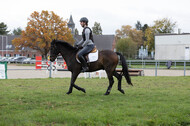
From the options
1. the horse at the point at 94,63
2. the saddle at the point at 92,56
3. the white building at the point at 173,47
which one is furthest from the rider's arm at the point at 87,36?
the white building at the point at 173,47

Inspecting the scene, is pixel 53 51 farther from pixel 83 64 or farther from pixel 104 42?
pixel 104 42

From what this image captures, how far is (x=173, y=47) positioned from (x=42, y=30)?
2742 centimetres

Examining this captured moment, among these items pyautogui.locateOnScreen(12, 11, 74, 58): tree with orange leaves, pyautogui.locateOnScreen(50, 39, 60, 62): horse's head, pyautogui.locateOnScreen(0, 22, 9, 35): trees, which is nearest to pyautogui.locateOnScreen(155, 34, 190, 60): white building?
pyautogui.locateOnScreen(12, 11, 74, 58): tree with orange leaves

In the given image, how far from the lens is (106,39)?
9100cm

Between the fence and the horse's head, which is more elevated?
the horse's head

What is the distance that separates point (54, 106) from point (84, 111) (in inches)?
40.0

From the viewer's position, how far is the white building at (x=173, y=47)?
50375 millimetres

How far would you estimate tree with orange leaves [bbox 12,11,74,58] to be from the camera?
53562 mm

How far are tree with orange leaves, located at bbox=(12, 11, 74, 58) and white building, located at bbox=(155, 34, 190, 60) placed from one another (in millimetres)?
19977

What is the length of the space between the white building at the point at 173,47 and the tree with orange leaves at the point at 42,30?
20.0 metres

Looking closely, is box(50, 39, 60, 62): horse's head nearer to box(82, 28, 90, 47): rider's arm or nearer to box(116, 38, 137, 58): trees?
box(82, 28, 90, 47): rider's arm

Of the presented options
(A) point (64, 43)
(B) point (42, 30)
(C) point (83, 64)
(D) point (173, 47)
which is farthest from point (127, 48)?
(C) point (83, 64)

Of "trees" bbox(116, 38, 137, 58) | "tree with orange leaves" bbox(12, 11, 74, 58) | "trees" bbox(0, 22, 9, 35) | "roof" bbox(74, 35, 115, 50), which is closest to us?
"tree with orange leaves" bbox(12, 11, 74, 58)

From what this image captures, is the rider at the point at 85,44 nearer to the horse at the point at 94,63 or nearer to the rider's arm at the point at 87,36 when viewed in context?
the rider's arm at the point at 87,36
